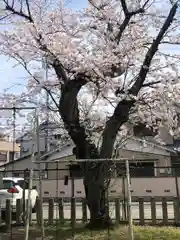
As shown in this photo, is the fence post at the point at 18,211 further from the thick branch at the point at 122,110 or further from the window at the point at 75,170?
the thick branch at the point at 122,110

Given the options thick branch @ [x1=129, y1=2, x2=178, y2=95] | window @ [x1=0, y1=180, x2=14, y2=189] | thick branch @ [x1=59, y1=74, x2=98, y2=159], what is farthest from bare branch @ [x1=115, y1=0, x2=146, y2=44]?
window @ [x1=0, y1=180, x2=14, y2=189]

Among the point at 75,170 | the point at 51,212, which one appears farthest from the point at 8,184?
the point at 75,170

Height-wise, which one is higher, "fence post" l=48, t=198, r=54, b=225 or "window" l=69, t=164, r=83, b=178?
"window" l=69, t=164, r=83, b=178

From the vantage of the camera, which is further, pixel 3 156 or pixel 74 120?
pixel 3 156

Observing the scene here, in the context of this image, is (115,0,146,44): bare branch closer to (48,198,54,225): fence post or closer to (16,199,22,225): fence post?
(48,198,54,225): fence post

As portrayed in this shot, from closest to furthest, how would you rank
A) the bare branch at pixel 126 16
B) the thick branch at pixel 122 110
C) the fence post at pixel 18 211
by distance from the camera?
the thick branch at pixel 122 110 < the bare branch at pixel 126 16 < the fence post at pixel 18 211

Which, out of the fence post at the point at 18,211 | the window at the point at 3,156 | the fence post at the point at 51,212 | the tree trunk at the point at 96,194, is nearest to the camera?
the tree trunk at the point at 96,194

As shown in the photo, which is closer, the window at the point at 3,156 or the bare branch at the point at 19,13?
the bare branch at the point at 19,13

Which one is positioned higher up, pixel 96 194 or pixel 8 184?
pixel 8 184

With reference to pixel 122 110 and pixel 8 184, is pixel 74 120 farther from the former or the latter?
pixel 8 184

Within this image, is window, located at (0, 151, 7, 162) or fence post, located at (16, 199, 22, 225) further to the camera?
window, located at (0, 151, 7, 162)

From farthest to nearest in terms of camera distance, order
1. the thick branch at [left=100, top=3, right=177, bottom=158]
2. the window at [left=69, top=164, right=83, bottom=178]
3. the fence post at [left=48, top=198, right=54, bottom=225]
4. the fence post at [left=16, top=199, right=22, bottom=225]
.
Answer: the window at [left=69, top=164, right=83, bottom=178] → the fence post at [left=16, top=199, right=22, bottom=225] → the fence post at [left=48, top=198, right=54, bottom=225] → the thick branch at [left=100, top=3, right=177, bottom=158]

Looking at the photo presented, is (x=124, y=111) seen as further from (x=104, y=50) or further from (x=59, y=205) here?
(x=59, y=205)

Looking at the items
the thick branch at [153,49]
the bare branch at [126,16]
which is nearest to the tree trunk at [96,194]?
the thick branch at [153,49]
